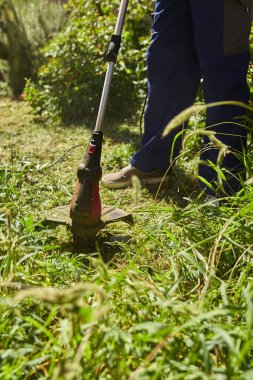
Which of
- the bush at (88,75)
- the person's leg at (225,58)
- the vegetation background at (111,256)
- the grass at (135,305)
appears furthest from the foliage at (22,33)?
the person's leg at (225,58)

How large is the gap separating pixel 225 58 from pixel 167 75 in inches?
18.6

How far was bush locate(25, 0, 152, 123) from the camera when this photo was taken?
4.04 metres

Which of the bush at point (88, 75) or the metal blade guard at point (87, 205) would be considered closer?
the metal blade guard at point (87, 205)

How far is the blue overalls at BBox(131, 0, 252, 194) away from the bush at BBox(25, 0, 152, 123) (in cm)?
153

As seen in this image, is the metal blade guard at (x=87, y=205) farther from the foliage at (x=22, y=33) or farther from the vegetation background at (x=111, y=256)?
the foliage at (x=22, y=33)

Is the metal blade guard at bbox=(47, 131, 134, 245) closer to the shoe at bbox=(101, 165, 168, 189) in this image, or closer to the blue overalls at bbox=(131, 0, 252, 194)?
the blue overalls at bbox=(131, 0, 252, 194)

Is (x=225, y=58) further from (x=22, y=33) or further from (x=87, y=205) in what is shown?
(x=22, y=33)

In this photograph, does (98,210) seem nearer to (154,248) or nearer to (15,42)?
(154,248)

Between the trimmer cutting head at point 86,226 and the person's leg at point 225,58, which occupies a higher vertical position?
the person's leg at point 225,58

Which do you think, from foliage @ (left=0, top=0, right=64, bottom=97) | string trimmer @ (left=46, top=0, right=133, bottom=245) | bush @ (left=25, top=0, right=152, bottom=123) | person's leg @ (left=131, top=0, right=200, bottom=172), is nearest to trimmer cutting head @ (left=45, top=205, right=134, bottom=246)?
string trimmer @ (left=46, top=0, right=133, bottom=245)

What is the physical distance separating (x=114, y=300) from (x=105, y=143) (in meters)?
2.25

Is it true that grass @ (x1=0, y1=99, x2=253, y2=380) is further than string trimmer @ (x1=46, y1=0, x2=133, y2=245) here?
No

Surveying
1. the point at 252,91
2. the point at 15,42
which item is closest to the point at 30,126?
the point at 15,42

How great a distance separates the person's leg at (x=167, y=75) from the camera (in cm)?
226
